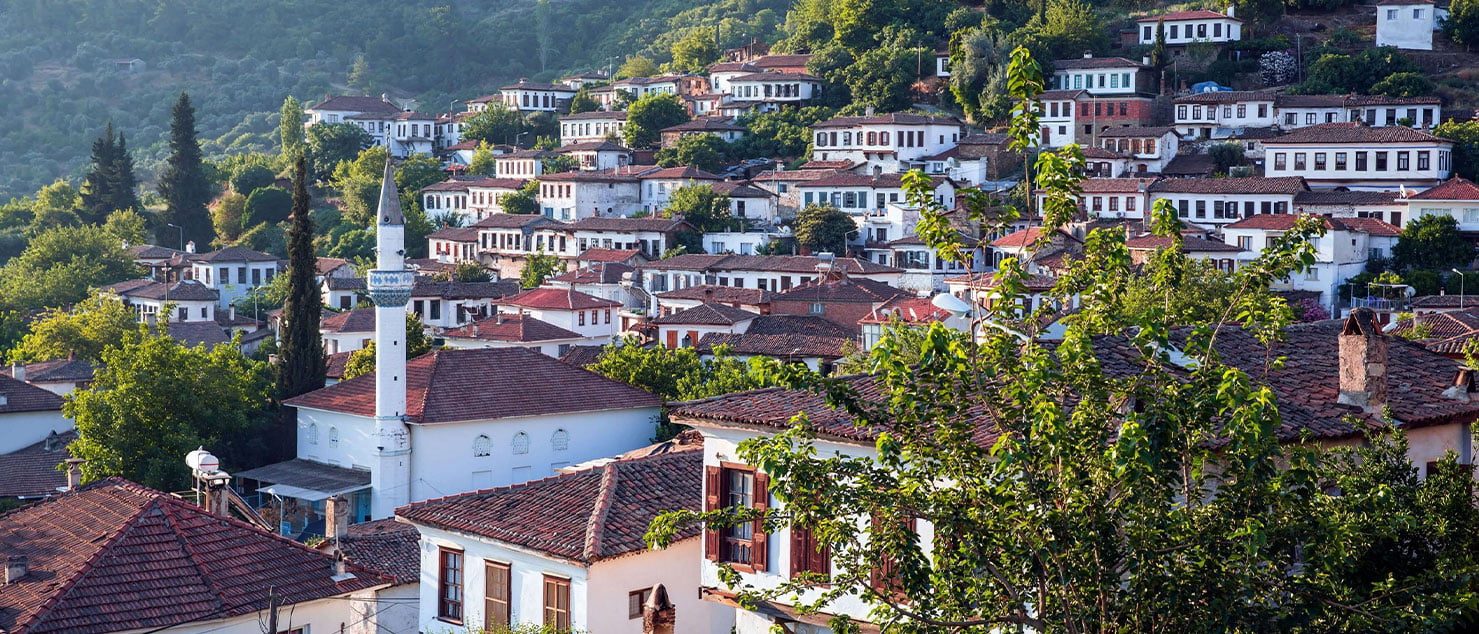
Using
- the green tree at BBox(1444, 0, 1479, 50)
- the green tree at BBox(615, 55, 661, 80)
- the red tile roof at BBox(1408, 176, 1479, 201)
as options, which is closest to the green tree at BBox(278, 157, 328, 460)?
the red tile roof at BBox(1408, 176, 1479, 201)

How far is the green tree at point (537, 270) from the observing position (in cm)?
6450

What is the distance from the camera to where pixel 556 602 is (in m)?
15.4

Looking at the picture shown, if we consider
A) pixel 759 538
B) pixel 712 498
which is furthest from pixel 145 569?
pixel 759 538

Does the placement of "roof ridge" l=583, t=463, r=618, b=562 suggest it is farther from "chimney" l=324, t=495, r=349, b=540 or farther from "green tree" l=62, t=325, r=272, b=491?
"green tree" l=62, t=325, r=272, b=491

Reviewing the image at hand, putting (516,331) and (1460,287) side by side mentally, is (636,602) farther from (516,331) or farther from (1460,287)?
(1460,287)

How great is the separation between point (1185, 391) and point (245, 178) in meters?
87.7

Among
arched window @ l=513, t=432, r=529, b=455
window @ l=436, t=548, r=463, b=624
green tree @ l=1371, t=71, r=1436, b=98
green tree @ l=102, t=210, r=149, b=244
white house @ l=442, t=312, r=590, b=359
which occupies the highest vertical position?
green tree @ l=1371, t=71, r=1436, b=98

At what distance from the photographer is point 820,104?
8156cm

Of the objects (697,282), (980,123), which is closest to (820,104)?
(980,123)

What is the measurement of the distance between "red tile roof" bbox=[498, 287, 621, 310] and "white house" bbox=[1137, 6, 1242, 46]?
35870 millimetres

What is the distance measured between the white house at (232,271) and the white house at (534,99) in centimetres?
2840

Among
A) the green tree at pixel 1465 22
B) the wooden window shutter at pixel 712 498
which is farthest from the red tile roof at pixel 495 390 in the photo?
the green tree at pixel 1465 22

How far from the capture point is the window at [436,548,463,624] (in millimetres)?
16422

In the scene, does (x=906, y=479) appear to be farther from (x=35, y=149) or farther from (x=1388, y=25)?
(x=35, y=149)
